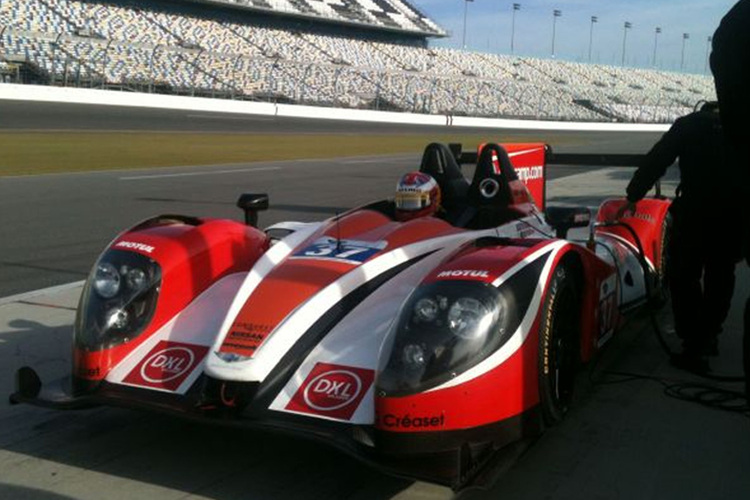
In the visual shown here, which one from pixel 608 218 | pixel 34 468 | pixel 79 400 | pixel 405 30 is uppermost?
pixel 405 30

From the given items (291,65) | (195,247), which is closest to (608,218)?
(195,247)

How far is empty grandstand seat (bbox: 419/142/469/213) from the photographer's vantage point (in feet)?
17.1

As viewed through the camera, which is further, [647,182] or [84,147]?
[84,147]

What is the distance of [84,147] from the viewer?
20906 millimetres

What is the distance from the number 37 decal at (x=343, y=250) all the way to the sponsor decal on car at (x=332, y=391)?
0.70 m

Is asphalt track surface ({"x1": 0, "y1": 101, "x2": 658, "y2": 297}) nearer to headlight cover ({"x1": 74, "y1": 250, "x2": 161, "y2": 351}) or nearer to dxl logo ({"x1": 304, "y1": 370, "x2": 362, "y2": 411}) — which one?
headlight cover ({"x1": 74, "y1": 250, "x2": 161, "y2": 351})

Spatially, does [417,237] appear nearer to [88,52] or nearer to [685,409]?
[685,409]

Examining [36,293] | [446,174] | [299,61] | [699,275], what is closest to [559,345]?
[699,275]

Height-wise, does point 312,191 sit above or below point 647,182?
below

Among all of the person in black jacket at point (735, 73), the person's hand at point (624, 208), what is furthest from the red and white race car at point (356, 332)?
the person in black jacket at point (735, 73)

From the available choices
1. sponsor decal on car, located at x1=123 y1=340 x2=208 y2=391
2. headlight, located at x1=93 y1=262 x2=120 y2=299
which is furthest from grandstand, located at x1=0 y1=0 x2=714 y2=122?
sponsor decal on car, located at x1=123 y1=340 x2=208 y2=391

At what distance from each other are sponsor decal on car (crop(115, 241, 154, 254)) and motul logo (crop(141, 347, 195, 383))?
558 mm

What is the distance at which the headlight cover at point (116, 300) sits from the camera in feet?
11.9

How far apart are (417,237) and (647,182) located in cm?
173
